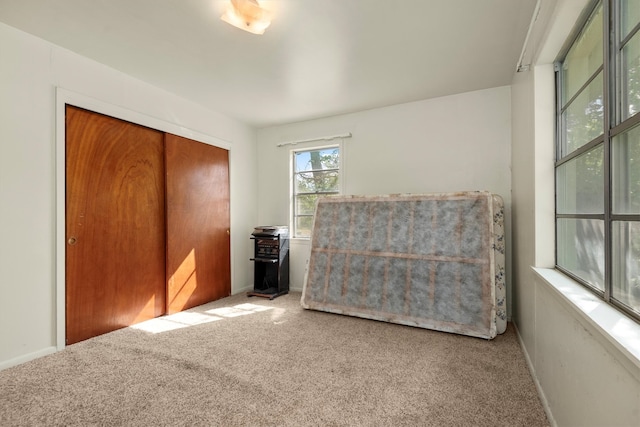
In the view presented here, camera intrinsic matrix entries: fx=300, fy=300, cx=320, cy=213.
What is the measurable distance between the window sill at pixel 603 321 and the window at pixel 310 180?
3021 mm

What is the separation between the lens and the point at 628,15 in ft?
3.78

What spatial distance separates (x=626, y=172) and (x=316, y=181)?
11.7ft

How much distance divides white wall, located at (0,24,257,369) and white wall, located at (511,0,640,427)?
11.4 ft

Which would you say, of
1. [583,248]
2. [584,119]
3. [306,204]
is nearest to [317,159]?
[306,204]

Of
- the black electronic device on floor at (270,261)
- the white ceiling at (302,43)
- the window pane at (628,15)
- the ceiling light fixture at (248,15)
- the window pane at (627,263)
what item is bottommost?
the black electronic device on floor at (270,261)

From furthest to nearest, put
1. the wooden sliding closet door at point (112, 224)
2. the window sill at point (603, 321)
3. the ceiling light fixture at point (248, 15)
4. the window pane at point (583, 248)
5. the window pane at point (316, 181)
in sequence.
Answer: the window pane at point (316, 181)
the wooden sliding closet door at point (112, 224)
the ceiling light fixture at point (248, 15)
the window pane at point (583, 248)
the window sill at point (603, 321)

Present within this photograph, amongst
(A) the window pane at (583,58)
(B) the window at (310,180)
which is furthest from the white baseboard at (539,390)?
(B) the window at (310,180)

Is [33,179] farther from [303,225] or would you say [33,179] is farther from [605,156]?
[605,156]

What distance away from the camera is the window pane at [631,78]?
107 centimetres

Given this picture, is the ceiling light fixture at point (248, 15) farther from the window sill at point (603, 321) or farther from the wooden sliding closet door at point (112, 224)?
the window sill at point (603, 321)

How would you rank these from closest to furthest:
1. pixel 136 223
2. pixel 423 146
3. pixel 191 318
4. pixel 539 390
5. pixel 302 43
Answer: pixel 539 390
pixel 302 43
pixel 136 223
pixel 191 318
pixel 423 146

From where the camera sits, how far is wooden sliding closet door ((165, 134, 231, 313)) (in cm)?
350

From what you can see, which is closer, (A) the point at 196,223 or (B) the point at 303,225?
(A) the point at 196,223

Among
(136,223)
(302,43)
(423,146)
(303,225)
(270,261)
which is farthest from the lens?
(303,225)
